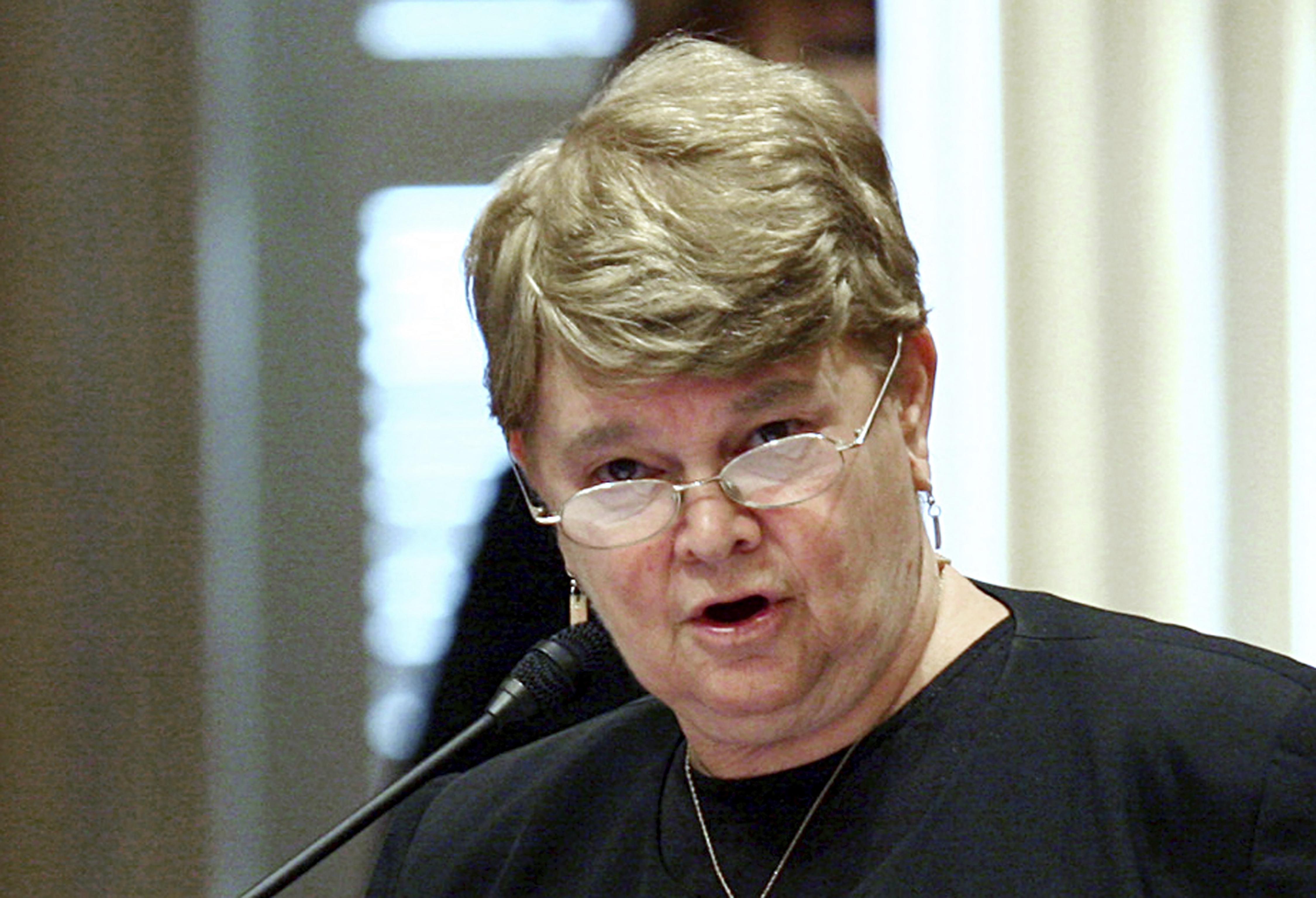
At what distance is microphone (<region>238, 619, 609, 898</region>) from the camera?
4.41 ft

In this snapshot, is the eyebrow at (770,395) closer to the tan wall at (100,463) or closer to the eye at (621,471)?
the eye at (621,471)

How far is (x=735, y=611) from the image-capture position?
125 cm

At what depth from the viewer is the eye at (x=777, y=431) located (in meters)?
1.23

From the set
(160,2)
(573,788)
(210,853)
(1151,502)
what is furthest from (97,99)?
(1151,502)

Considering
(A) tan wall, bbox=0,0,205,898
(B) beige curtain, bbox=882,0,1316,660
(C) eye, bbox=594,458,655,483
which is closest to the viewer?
(C) eye, bbox=594,458,655,483

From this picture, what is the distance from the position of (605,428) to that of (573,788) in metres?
0.41

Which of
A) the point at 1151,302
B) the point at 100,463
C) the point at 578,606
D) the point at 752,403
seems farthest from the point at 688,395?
the point at 100,463

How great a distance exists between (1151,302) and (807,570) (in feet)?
3.24

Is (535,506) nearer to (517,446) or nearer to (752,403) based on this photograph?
(517,446)

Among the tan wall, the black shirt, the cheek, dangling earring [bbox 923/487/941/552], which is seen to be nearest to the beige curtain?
dangling earring [bbox 923/487/941/552]

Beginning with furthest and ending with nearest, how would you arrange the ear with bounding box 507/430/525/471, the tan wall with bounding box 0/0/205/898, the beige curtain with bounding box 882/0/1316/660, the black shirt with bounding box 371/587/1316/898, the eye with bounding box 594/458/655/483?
the tan wall with bounding box 0/0/205/898, the beige curtain with bounding box 882/0/1316/660, the ear with bounding box 507/430/525/471, the eye with bounding box 594/458/655/483, the black shirt with bounding box 371/587/1316/898

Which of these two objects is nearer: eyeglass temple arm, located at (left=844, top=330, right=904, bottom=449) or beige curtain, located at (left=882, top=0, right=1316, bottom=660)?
eyeglass temple arm, located at (left=844, top=330, right=904, bottom=449)

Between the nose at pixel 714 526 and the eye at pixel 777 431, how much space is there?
1.9 inches

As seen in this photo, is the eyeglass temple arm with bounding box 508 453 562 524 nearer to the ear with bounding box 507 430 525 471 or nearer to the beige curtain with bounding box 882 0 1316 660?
the ear with bounding box 507 430 525 471
